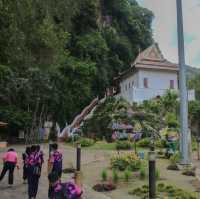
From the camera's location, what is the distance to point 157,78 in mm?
53000

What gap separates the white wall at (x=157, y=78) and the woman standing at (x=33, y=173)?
1569 inches

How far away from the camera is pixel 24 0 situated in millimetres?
11617

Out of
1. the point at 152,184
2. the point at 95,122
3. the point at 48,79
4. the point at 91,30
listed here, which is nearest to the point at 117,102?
the point at 95,122

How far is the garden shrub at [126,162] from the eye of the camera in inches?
672

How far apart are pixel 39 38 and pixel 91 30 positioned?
148ft

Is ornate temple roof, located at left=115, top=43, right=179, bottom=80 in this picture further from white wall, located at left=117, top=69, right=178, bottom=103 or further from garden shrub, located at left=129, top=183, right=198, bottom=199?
garden shrub, located at left=129, top=183, right=198, bottom=199

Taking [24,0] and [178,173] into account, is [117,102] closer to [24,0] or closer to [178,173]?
[178,173]

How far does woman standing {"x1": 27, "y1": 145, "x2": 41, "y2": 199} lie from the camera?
11828mm

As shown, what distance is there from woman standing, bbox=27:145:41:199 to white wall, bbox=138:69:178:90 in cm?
3986

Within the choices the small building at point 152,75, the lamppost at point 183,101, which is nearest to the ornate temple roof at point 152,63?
the small building at point 152,75

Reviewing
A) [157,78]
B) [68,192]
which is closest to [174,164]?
[68,192]

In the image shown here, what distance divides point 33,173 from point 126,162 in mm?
6274

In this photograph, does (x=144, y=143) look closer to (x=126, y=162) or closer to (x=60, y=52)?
(x=126, y=162)

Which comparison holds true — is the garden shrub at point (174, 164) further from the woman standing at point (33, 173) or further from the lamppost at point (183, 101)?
the woman standing at point (33, 173)
